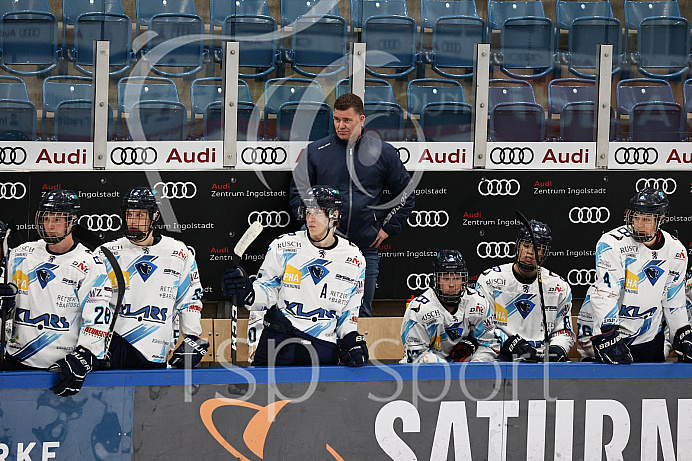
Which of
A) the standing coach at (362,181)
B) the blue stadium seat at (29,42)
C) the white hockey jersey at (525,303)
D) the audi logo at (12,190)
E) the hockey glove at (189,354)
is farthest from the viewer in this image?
the blue stadium seat at (29,42)

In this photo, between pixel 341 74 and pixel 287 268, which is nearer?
pixel 287 268

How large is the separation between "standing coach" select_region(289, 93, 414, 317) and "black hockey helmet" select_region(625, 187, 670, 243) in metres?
1.77

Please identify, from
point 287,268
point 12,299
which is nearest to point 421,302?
point 287,268

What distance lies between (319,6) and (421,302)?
3034 millimetres

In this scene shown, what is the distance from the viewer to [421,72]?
7.21m

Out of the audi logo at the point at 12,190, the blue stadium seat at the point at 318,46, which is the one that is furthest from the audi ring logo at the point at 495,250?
the audi logo at the point at 12,190

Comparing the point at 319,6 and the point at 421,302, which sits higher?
the point at 319,6

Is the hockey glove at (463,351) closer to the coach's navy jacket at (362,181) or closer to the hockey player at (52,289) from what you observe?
the coach's navy jacket at (362,181)

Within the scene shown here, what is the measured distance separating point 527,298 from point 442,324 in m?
0.64

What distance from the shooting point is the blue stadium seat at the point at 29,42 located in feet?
22.0

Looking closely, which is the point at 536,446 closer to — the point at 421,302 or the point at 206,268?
the point at 421,302

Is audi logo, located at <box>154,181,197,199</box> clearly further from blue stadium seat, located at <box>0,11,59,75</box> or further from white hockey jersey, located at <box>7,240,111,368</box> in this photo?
white hockey jersey, located at <box>7,240,111,368</box>

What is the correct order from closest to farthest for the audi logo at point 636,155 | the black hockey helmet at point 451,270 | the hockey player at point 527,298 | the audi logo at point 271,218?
the black hockey helmet at point 451,270, the hockey player at point 527,298, the audi logo at point 271,218, the audi logo at point 636,155

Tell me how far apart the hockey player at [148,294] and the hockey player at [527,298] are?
195cm
